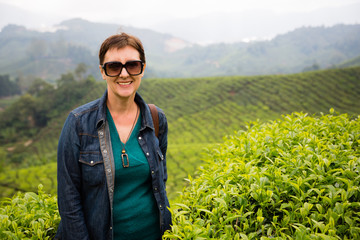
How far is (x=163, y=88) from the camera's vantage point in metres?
28.3

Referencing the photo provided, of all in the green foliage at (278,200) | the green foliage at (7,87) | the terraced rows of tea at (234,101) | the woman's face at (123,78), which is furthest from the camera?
the green foliage at (7,87)

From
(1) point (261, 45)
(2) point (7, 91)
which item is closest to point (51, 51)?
(2) point (7, 91)

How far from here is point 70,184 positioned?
131 cm

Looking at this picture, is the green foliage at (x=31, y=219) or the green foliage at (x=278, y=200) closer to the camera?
the green foliage at (x=278, y=200)

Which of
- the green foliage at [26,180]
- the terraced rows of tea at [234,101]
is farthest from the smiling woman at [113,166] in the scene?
the terraced rows of tea at [234,101]

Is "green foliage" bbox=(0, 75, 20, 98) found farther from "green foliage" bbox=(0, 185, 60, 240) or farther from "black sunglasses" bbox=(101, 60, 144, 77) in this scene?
"black sunglasses" bbox=(101, 60, 144, 77)

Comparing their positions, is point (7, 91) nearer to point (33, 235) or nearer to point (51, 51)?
point (51, 51)

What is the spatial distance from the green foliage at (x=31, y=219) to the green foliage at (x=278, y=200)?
785 mm

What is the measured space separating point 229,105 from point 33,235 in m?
22.9

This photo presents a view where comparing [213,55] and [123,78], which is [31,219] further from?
[213,55]

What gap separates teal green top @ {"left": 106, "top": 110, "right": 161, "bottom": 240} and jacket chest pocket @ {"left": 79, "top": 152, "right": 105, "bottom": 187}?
8 cm

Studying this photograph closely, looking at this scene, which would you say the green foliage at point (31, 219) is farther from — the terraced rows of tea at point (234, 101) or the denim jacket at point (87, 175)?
the terraced rows of tea at point (234, 101)

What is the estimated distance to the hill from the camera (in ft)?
269

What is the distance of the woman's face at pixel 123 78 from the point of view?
1405 millimetres
